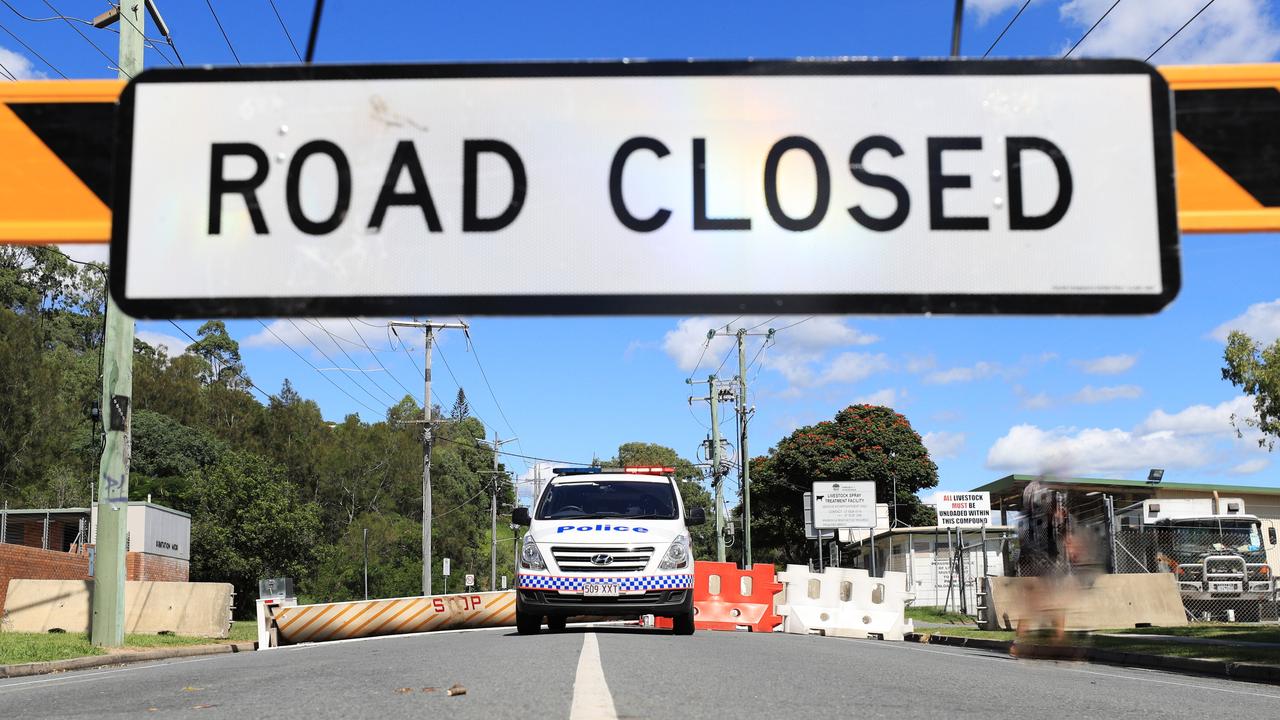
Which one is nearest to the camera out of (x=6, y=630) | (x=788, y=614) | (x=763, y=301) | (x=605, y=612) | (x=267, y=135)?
(x=763, y=301)

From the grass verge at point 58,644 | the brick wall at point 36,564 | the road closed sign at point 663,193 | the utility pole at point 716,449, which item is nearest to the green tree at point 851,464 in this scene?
the utility pole at point 716,449

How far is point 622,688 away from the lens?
23.7ft

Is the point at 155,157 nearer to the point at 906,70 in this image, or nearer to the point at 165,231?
the point at 165,231

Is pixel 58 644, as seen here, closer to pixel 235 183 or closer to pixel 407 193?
pixel 235 183

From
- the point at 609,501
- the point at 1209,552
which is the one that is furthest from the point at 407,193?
the point at 1209,552

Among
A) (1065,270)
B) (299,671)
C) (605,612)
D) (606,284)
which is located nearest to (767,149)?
(606,284)

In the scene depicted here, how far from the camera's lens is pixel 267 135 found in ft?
7.09

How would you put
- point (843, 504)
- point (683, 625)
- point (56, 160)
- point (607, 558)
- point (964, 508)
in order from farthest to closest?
point (843, 504) < point (964, 508) < point (683, 625) < point (607, 558) < point (56, 160)

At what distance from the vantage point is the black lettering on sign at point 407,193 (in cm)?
210

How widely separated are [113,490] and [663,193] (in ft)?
49.8

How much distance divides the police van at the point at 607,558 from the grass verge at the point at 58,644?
561 cm

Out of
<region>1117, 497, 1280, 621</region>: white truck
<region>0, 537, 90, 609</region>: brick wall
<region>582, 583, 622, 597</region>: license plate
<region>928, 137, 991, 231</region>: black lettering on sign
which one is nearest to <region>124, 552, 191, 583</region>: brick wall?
<region>0, 537, 90, 609</region>: brick wall

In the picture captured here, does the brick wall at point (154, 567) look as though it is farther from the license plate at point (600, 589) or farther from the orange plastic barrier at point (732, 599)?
the license plate at point (600, 589)

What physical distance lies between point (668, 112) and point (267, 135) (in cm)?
79
